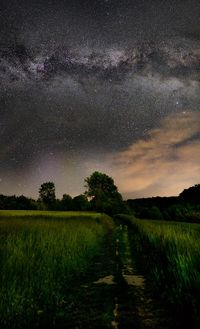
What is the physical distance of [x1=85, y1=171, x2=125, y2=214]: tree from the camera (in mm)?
85500

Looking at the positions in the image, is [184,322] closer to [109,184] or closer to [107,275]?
[107,275]

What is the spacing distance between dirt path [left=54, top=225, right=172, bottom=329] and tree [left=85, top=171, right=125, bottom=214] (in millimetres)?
73481

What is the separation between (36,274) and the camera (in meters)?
6.91

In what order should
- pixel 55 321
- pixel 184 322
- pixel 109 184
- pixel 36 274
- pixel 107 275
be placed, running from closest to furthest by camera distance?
pixel 184 322 < pixel 55 321 < pixel 36 274 < pixel 107 275 < pixel 109 184

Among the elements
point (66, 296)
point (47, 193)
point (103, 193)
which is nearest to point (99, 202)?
point (103, 193)

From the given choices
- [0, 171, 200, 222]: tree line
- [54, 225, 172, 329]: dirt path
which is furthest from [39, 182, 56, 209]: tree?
[54, 225, 172, 329]: dirt path

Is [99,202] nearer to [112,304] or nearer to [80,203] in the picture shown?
[80,203]

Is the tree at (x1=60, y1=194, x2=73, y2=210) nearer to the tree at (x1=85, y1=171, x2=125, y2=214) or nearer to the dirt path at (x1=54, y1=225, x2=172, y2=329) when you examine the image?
the tree at (x1=85, y1=171, x2=125, y2=214)

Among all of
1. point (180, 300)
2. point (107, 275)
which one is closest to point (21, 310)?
point (180, 300)

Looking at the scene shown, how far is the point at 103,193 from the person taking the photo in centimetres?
9606

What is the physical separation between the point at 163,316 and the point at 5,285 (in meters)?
2.58

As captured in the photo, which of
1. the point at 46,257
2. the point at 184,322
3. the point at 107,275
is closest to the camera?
the point at 184,322

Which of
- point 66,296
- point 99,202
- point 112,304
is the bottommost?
point 112,304

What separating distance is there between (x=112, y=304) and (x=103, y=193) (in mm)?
89295
